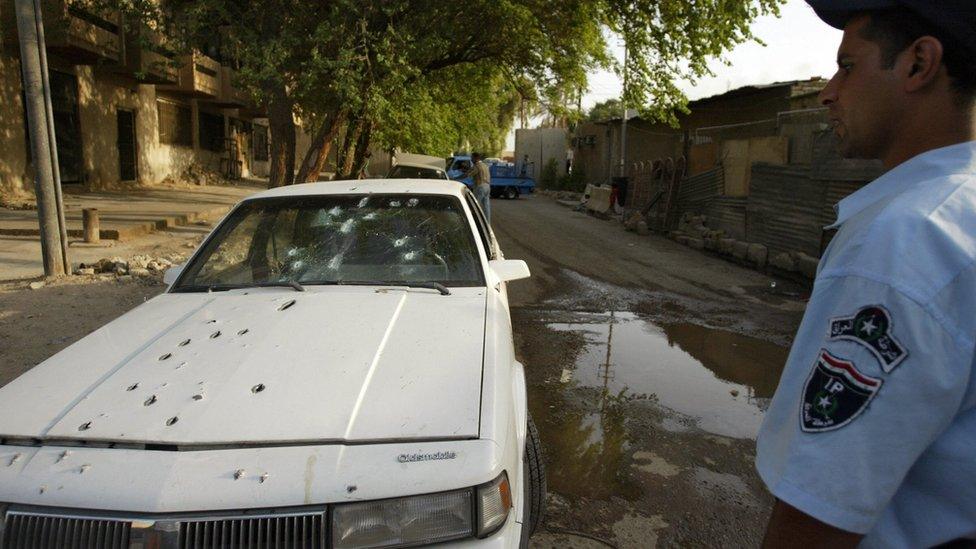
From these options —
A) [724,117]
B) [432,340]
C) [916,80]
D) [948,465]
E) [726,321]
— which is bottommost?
[726,321]

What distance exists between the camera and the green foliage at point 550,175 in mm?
36784

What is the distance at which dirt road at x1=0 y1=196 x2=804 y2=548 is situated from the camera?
3145 mm

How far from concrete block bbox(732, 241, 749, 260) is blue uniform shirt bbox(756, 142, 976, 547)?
10.7 m

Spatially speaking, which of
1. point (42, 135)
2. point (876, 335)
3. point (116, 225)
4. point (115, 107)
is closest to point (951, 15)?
point (876, 335)

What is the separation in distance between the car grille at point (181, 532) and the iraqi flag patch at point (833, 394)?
127 cm

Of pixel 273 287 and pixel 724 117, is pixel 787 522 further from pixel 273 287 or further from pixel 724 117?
pixel 724 117

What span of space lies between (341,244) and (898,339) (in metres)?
2.91

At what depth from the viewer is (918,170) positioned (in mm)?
928

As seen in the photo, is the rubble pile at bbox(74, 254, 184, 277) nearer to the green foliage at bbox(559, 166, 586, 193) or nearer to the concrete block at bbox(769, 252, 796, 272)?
the concrete block at bbox(769, 252, 796, 272)

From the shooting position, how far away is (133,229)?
1099 centimetres

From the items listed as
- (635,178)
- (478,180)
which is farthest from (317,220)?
(635,178)

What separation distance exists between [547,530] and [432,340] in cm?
117

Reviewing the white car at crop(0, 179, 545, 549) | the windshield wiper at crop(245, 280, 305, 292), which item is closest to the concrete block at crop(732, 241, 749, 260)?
the white car at crop(0, 179, 545, 549)

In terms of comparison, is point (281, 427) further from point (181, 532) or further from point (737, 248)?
point (737, 248)
